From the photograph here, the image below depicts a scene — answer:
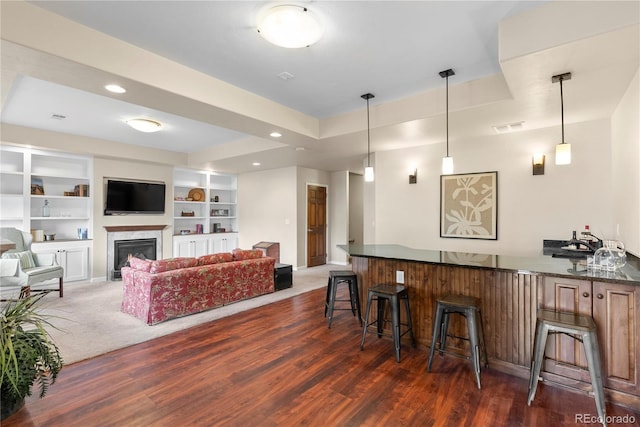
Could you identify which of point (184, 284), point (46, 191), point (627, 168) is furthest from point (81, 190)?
point (627, 168)

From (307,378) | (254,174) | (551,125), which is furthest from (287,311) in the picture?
(254,174)

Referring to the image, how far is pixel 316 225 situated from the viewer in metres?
7.92

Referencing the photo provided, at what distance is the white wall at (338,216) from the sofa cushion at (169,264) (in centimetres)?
455

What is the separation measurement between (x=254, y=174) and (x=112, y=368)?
6145mm

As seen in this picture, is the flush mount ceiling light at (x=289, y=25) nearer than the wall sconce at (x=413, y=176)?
Yes

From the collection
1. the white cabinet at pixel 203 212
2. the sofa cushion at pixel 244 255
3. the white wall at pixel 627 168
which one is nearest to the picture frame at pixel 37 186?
the white cabinet at pixel 203 212

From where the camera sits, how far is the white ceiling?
217 centimetres

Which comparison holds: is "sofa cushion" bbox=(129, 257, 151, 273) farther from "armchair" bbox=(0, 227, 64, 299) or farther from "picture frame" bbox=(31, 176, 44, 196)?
"picture frame" bbox=(31, 176, 44, 196)

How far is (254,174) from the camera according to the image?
27.3ft

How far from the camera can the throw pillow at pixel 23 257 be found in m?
4.45

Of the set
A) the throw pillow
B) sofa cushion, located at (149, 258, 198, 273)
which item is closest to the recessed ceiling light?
sofa cushion, located at (149, 258, 198, 273)

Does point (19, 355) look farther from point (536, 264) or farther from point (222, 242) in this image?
point (222, 242)

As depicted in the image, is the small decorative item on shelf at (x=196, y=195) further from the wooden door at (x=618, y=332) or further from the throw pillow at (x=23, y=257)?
the wooden door at (x=618, y=332)

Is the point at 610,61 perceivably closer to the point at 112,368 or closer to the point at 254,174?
the point at 112,368
